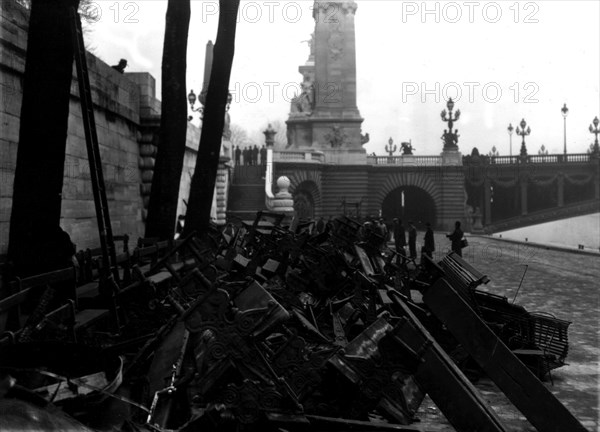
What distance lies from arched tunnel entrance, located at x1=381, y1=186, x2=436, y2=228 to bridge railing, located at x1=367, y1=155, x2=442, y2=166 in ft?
11.4

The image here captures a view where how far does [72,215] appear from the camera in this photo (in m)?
12.9

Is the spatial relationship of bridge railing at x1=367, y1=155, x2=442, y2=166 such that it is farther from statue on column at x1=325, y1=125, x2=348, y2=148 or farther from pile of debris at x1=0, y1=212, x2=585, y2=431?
pile of debris at x1=0, y1=212, x2=585, y2=431

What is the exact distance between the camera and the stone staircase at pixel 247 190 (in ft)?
126

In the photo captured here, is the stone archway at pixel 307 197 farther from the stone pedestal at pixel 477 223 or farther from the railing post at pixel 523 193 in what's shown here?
the railing post at pixel 523 193

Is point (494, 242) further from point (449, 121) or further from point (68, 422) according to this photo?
point (68, 422)

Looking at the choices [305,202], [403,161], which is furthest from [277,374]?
[403,161]

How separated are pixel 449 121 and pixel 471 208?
7.36 m

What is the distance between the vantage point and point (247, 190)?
4034cm

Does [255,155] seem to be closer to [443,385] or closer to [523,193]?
[523,193]

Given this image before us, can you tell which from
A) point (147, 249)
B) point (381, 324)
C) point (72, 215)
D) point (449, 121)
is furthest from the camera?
point (449, 121)

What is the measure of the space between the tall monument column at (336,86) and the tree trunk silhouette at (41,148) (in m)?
46.0

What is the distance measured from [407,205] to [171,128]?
159 ft

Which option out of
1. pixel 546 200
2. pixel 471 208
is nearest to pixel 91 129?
pixel 471 208

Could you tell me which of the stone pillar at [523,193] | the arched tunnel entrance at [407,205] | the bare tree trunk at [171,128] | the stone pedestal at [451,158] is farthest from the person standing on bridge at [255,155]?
the bare tree trunk at [171,128]
